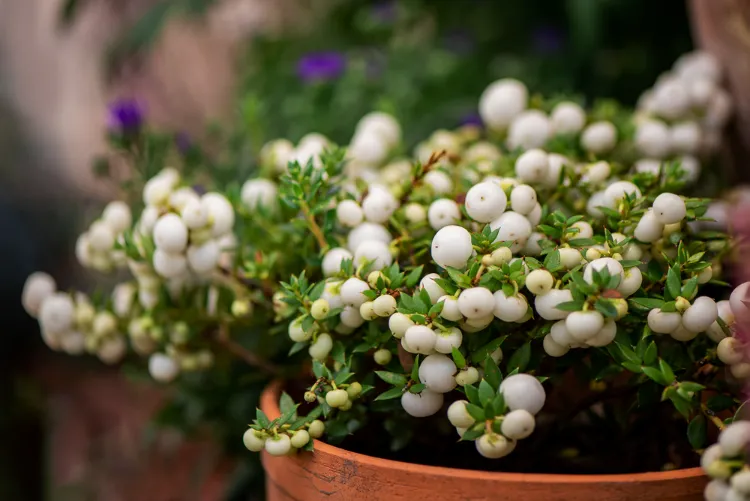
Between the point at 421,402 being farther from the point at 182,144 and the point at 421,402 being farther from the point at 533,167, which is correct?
the point at 182,144

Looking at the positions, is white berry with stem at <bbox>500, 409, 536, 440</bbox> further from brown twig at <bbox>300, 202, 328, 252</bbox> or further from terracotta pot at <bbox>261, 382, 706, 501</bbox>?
brown twig at <bbox>300, 202, 328, 252</bbox>

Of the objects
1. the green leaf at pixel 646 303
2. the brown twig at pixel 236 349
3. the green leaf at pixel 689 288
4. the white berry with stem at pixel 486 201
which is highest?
the white berry with stem at pixel 486 201

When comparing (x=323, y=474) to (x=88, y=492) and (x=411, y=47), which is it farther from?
(x=411, y=47)

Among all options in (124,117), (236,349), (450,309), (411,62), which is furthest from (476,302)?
(411,62)

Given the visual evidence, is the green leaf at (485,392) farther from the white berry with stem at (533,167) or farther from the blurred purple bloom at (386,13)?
the blurred purple bloom at (386,13)

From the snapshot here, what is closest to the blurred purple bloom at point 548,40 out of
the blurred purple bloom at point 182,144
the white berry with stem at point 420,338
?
the blurred purple bloom at point 182,144

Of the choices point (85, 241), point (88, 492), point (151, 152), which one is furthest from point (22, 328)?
point (85, 241)
